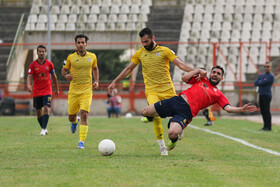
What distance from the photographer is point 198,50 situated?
29781 millimetres

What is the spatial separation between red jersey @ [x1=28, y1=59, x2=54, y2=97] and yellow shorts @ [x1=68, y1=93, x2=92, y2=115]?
8.53 feet

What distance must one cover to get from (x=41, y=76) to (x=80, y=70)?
10.0ft

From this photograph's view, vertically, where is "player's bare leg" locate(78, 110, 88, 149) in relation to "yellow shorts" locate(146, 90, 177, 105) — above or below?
below

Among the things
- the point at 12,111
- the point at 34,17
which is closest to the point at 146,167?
the point at 12,111

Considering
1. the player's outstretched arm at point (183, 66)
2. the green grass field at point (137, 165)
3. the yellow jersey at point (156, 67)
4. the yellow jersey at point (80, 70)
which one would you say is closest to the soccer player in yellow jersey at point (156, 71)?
the yellow jersey at point (156, 67)

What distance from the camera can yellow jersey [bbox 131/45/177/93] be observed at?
28.6 feet

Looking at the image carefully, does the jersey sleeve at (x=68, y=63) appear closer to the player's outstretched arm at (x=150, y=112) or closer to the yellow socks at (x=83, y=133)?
the yellow socks at (x=83, y=133)

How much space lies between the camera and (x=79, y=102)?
10.4 metres

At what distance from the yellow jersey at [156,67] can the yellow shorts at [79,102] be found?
5.61ft

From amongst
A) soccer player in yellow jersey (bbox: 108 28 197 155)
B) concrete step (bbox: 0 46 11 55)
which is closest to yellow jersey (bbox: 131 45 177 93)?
soccer player in yellow jersey (bbox: 108 28 197 155)

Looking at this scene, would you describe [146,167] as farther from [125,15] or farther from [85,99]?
[125,15]

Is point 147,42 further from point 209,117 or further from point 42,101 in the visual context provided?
point 209,117

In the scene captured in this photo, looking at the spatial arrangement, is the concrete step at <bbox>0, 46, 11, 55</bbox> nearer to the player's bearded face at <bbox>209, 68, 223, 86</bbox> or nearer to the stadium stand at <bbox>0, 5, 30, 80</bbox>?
the stadium stand at <bbox>0, 5, 30, 80</bbox>

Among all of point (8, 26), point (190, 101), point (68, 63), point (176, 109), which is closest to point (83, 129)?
point (68, 63)
